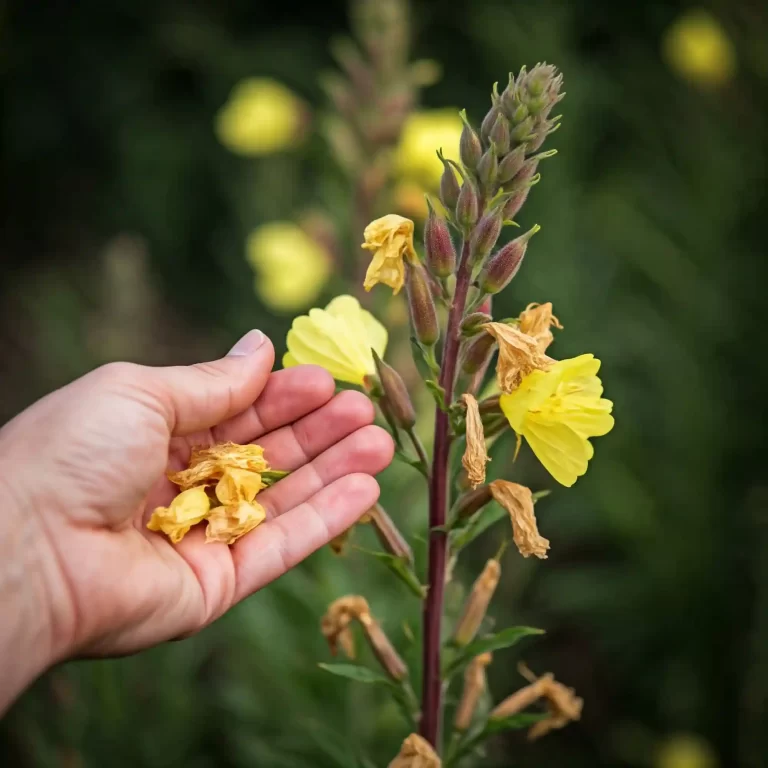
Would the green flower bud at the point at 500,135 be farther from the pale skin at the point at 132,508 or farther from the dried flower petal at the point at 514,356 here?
the pale skin at the point at 132,508

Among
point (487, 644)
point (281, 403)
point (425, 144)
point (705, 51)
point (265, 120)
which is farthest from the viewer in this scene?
point (705, 51)

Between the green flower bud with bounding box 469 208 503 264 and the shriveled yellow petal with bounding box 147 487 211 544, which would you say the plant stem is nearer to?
the green flower bud with bounding box 469 208 503 264

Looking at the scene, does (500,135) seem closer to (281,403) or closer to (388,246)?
(388,246)

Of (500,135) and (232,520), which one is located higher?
(500,135)

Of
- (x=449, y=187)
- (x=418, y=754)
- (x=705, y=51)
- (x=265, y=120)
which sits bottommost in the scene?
(x=418, y=754)

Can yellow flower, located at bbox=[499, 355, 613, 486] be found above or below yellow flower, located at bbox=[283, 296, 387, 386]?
below

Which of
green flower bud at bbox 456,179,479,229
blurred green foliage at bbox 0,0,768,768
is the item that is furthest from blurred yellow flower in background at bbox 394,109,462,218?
green flower bud at bbox 456,179,479,229

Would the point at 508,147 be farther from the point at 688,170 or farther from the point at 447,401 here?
the point at 688,170

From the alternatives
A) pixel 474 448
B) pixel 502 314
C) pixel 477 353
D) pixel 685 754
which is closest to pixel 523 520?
pixel 474 448
